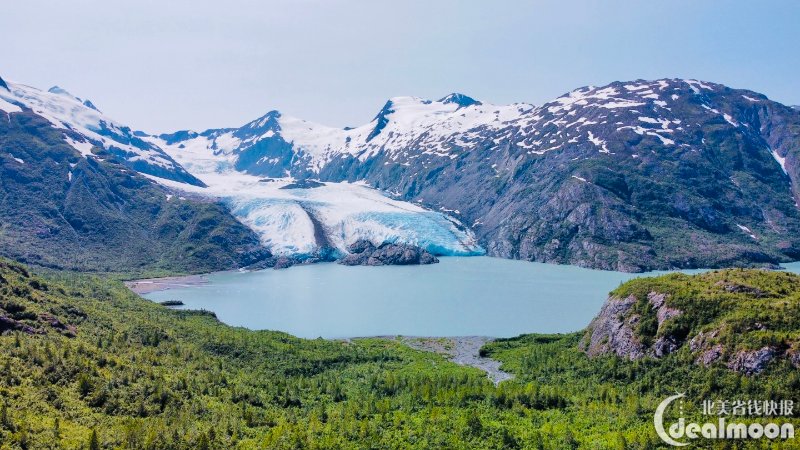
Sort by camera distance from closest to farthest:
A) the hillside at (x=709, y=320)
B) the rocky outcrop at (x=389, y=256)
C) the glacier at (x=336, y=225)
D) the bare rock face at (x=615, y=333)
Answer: the hillside at (x=709, y=320) → the bare rock face at (x=615, y=333) → the rocky outcrop at (x=389, y=256) → the glacier at (x=336, y=225)

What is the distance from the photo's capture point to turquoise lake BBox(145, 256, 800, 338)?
7006 centimetres

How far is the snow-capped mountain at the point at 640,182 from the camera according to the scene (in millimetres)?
125188

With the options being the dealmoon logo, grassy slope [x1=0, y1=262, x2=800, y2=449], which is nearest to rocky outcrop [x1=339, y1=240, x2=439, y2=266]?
grassy slope [x1=0, y1=262, x2=800, y2=449]

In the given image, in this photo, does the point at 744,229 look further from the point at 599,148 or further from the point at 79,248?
the point at 79,248

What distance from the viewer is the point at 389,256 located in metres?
136

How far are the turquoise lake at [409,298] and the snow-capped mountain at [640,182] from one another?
44.0ft

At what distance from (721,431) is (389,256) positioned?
109685mm

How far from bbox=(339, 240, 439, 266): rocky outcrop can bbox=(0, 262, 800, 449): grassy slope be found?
3261 inches

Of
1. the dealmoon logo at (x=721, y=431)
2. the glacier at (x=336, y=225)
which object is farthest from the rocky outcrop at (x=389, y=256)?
the dealmoon logo at (x=721, y=431)

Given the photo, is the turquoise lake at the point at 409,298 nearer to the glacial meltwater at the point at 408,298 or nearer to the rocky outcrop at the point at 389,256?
the glacial meltwater at the point at 408,298

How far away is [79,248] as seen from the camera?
117312 millimetres

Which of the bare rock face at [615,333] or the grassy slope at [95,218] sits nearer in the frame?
the bare rock face at [615,333]

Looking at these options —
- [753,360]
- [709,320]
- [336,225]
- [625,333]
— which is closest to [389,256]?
[336,225]

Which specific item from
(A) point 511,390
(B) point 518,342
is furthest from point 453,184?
(A) point 511,390
